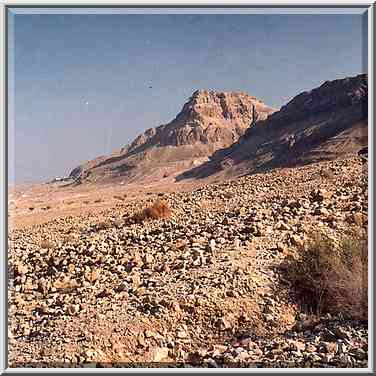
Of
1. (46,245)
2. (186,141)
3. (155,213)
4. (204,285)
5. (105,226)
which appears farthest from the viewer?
(186,141)

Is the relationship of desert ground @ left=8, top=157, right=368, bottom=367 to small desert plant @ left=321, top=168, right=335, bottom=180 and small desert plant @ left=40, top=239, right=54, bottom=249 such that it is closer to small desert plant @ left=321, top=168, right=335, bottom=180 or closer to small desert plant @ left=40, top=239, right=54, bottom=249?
small desert plant @ left=40, top=239, right=54, bottom=249

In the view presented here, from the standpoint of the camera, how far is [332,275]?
416 centimetres

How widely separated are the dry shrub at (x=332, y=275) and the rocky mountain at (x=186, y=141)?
32733 mm

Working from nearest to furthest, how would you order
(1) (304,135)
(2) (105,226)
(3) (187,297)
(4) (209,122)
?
(3) (187,297), (2) (105,226), (1) (304,135), (4) (209,122)

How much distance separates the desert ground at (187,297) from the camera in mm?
3342

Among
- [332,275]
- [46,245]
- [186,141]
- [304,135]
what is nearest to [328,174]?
[332,275]

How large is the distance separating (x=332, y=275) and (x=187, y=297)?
1.25m

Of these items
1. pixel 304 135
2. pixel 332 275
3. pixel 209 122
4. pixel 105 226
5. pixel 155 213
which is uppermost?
pixel 209 122

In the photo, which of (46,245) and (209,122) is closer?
(46,245)

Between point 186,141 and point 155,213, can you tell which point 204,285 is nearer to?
point 155,213

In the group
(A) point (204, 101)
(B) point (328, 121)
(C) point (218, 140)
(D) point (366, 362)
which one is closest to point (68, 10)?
(D) point (366, 362)

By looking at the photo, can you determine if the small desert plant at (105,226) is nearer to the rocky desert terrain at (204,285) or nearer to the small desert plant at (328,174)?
the rocky desert terrain at (204,285)

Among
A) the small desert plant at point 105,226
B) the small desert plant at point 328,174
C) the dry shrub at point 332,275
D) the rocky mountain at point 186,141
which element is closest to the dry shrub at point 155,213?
the small desert plant at point 105,226

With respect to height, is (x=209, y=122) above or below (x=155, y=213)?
above
